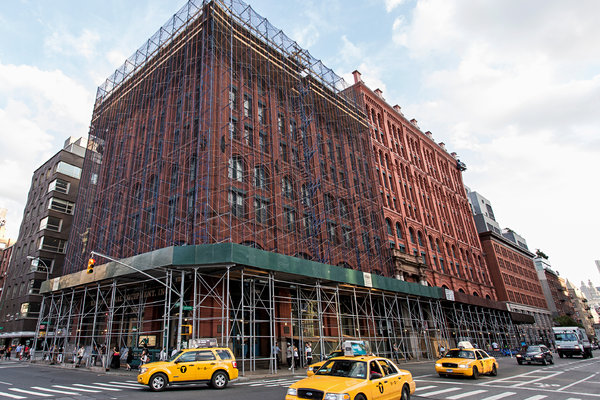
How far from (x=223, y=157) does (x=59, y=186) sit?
37741 mm

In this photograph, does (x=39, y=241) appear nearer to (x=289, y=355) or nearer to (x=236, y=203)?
(x=236, y=203)

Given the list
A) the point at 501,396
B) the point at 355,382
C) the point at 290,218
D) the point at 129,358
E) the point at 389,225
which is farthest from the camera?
the point at 389,225

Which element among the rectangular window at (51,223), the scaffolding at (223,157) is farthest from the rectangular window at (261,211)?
the rectangular window at (51,223)

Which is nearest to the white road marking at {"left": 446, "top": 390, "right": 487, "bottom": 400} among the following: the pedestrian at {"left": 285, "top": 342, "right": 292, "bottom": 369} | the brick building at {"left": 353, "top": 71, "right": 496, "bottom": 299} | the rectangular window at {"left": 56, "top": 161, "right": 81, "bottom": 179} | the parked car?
the pedestrian at {"left": 285, "top": 342, "right": 292, "bottom": 369}

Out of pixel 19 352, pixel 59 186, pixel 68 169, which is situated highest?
pixel 68 169

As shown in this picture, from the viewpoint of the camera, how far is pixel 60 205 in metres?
49.9

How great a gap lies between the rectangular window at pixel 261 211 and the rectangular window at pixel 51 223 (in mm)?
35613

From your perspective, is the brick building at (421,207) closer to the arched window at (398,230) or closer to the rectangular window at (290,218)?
the arched window at (398,230)

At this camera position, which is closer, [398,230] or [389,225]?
[389,225]

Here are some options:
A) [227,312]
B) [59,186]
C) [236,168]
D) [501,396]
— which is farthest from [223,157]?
[59,186]

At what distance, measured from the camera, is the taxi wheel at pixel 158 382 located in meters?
13.4

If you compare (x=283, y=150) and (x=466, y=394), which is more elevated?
(x=283, y=150)

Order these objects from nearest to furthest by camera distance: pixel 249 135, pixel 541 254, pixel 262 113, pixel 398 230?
1. pixel 249 135
2. pixel 262 113
3. pixel 398 230
4. pixel 541 254

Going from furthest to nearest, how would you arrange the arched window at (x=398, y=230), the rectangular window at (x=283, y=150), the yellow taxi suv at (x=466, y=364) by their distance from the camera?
the arched window at (x=398, y=230) < the rectangular window at (x=283, y=150) < the yellow taxi suv at (x=466, y=364)
